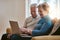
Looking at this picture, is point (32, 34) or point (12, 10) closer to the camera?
point (32, 34)

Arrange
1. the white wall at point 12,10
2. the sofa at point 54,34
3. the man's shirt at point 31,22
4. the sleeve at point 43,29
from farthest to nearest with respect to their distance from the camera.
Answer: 1. the white wall at point 12,10
2. the man's shirt at point 31,22
3. the sleeve at point 43,29
4. the sofa at point 54,34

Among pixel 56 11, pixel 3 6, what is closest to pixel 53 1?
pixel 56 11

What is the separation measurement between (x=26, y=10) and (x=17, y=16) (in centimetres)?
33

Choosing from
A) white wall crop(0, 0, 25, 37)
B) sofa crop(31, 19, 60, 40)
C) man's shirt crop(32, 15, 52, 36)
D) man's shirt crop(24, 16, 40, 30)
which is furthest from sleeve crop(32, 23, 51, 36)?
white wall crop(0, 0, 25, 37)

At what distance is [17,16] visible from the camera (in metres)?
4.49

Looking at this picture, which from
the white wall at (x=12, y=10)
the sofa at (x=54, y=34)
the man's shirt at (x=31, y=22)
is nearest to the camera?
the sofa at (x=54, y=34)

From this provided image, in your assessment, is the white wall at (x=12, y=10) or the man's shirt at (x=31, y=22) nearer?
the man's shirt at (x=31, y=22)

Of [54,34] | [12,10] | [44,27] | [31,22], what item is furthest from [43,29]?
[12,10]

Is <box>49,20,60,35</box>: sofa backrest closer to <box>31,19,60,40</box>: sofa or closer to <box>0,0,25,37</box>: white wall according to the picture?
<box>31,19,60,40</box>: sofa

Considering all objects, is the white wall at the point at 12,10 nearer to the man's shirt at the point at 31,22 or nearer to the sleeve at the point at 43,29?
the man's shirt at the point at 31,22

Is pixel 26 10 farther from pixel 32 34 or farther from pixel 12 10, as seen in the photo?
pixel 32 34

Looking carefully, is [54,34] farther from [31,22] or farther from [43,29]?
[31,22]

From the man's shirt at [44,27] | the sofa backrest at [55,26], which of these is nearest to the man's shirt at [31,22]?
the man's shirt at [44,27]

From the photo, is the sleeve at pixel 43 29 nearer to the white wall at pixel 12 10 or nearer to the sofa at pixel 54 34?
the sofa at pixel 54 34
